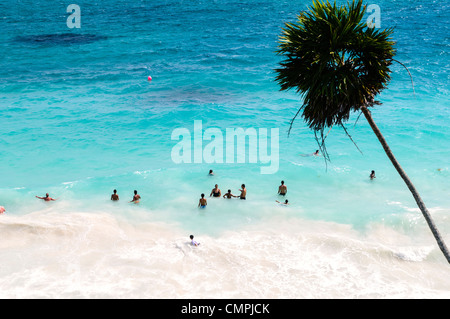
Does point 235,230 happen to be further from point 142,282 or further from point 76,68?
point 76,68

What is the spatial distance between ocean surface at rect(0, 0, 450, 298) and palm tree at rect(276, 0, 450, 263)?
8415 mm

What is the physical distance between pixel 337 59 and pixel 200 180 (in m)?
17.0

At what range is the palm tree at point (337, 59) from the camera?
11445 mm

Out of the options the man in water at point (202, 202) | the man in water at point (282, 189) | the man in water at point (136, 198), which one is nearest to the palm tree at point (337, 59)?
the man in water at point (202, 202)

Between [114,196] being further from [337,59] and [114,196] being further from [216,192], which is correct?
[337,59]

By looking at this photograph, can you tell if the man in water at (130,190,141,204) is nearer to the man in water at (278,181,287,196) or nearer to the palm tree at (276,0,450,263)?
the man in water at (278,181,287,196)

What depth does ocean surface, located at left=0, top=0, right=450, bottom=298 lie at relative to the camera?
17609 mm

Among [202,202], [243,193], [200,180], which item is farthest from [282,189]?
[200,180]

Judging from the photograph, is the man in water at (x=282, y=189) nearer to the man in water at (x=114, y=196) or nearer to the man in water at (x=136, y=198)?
the man in water at (x=136, y=198)

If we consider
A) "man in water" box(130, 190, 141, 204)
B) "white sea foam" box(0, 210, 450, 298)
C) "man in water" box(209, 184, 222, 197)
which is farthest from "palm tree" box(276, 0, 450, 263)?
"man in water" box(130, 190, 141, 204)

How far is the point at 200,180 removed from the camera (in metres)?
27.4
